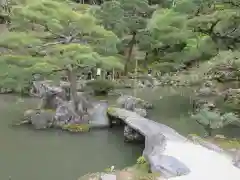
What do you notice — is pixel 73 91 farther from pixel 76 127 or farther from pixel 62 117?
pixel 76 127

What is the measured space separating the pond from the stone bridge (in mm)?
722

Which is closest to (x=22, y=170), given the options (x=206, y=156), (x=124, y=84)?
(x=206, y=156)

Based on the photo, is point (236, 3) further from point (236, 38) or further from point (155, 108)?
point (155, 108)

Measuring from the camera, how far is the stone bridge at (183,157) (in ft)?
24.9

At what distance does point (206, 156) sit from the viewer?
8.69 meters

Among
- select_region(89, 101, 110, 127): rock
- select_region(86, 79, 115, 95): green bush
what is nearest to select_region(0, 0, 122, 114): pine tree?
select_region(89, 101, 110, 127): rock

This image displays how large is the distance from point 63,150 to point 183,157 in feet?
11.0

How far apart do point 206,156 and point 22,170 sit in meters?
3.75

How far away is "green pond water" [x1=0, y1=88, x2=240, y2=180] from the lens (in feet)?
30.3

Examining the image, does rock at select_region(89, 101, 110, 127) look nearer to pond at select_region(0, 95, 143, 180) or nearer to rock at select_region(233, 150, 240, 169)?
pond at select_region(0, 95, 143, 180)

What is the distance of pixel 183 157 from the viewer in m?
8.58

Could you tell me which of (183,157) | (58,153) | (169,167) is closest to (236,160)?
(183,157)

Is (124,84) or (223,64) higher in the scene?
(223,64)

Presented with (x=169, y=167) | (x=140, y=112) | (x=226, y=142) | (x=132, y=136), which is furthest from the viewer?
(x=140, y=112)
